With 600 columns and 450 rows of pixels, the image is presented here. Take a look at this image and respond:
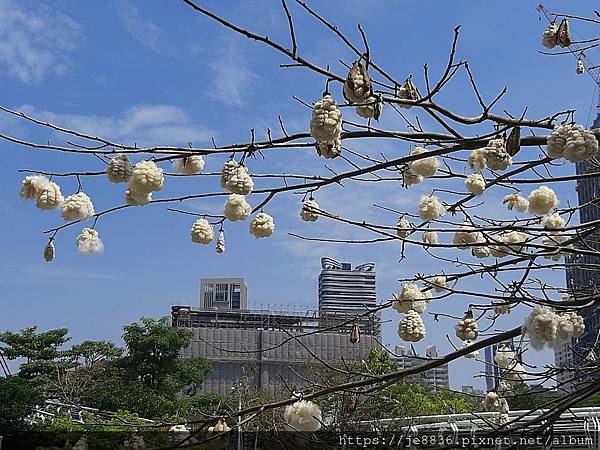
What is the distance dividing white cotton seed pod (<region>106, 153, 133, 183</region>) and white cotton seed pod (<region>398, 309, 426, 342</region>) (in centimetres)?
74

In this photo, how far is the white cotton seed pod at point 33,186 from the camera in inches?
51.7

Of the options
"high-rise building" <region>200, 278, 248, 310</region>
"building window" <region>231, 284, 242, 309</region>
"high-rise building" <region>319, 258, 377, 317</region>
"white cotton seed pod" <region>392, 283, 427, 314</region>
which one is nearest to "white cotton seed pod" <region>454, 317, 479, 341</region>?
"white cotton seed pod" <region>392, 283, 427, 314</region>

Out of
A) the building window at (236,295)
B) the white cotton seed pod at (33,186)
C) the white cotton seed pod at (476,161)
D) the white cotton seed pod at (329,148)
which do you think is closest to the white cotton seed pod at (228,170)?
the white cotton seed pod at (329,148)

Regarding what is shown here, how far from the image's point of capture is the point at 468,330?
170 cm

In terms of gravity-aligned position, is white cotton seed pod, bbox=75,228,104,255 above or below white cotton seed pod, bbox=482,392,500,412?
above

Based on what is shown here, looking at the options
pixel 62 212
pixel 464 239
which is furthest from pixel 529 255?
pixel 62 212

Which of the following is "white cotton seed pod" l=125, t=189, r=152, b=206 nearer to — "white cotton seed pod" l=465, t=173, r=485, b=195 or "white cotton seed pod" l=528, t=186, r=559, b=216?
"white cotton seed pod" l=465, t=173, r=485, b=195

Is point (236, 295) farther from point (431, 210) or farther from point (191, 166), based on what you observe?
point (191, 166)

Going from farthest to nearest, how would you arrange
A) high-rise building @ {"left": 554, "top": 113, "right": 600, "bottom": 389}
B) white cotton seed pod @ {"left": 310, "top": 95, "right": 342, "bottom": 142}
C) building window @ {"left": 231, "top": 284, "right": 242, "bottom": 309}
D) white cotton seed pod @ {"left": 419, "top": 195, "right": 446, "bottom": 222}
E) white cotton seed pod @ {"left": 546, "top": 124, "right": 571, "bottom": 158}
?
building window @ {"left": 231, "top": 284, "right": 242, "bottom": 309} → white cotton seed pod @ {"left": 419, "top": 195, "right": 446, "bottom": 222} → high-rise building @ {"left": 554, "top": 113, "right": 600, "bottom": 389} → white cotton seed pod @ {"left": 546, "top": 124, "right": 571, "bottom": 158} → white cotton seed pod @ {"left": 310, "top": 95, "right": 342, "bottom": 142}

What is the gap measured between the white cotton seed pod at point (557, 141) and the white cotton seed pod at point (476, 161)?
25 cm

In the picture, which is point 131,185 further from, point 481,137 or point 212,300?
point 212,300

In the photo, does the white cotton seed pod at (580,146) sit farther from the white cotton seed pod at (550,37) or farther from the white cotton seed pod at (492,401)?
the white cotton seed pod at (492,401)

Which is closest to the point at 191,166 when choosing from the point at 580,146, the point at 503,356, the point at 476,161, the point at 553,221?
the point at 476,161

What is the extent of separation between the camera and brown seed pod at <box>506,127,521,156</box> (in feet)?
3.47
